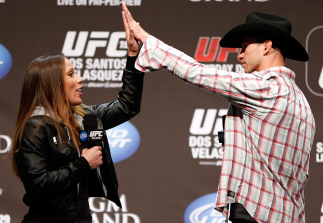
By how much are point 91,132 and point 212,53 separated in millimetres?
1818

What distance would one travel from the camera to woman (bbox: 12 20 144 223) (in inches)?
64.6

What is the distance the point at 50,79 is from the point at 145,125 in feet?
5.16

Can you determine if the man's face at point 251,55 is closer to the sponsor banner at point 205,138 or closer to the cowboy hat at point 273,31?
the cowboy hat at point 273,31

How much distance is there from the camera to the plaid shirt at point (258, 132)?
1460 mm

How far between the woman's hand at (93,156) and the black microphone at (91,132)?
0.04m

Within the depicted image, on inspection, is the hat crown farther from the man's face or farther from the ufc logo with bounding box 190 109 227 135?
the ufc logo with bounding box 190 109 227 135

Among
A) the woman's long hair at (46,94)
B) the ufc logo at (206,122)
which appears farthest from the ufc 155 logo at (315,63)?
the woman's long hair at (46,94)

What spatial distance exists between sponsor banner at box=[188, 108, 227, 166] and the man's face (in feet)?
5.19

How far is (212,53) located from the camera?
3.25 metres

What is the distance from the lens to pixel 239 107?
1.52 metres

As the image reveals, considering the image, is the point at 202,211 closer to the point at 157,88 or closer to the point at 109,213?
the point at 109,213

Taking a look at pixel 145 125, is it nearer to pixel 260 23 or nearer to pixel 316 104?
pixel 316 104

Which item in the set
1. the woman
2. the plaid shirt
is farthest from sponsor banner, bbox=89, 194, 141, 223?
the plaid shirt

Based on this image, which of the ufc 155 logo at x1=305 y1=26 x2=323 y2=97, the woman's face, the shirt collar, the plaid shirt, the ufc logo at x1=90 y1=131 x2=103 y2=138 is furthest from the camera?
the ufc 155 logo at x1=305 y1=26 x2=323 y2=97
